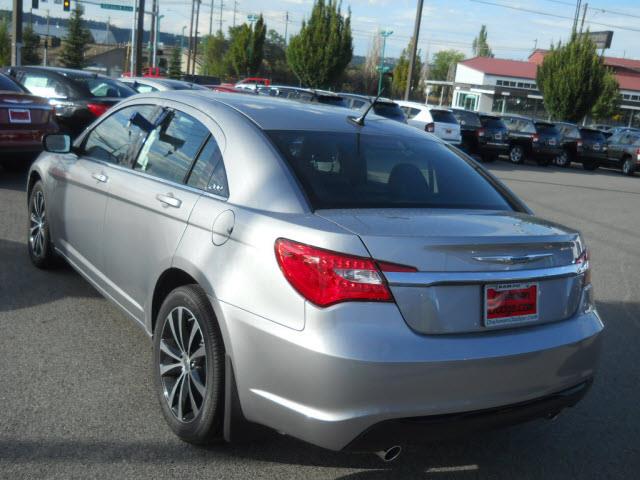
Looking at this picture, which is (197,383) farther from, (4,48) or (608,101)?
(4,48)

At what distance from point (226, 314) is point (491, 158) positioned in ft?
74.0

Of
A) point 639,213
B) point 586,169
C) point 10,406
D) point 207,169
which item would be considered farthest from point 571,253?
point 586,169

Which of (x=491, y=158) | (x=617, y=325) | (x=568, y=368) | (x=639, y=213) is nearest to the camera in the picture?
(x=568, y=368)

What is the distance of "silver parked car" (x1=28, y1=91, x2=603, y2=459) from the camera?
271cm

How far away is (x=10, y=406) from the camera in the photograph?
3600 mm

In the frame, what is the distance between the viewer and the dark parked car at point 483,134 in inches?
918

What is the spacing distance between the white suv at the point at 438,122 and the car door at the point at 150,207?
17.7 m

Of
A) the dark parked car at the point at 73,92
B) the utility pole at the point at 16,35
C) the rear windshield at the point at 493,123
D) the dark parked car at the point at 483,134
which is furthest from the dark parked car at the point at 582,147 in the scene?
the utility pole at the point at 16,35

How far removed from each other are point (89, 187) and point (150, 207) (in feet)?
3.56

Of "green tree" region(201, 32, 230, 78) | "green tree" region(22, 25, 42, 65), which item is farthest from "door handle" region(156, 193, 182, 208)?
"green tree" region(201, 32, 230, 78)

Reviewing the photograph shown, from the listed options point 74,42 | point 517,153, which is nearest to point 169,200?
point 517,153

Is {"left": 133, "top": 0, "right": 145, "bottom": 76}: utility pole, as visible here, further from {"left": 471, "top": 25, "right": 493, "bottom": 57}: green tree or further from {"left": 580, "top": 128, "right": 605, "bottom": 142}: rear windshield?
{"left": 471, "top": 25, "right": 493, "bottom": 57}: green tree

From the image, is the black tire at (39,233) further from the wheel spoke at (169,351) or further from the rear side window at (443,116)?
the rear side window at (443,116)

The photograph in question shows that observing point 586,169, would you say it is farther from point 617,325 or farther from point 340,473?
point 340,473
